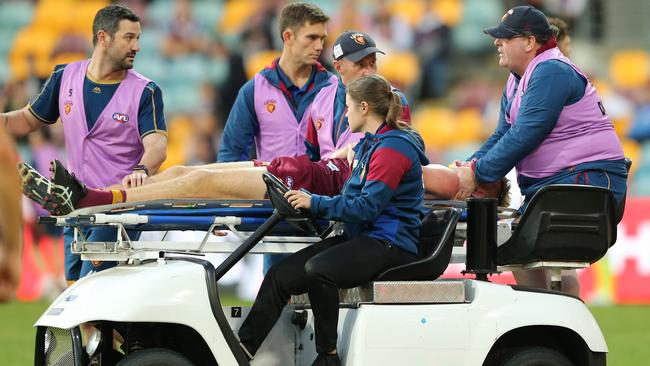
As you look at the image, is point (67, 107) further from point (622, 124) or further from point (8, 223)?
point (622, 124)

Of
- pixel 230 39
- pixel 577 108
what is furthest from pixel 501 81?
pixel 577 108

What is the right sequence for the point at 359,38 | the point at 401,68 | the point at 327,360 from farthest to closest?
1. the point at 401,68
2. the point at 359,38
3. the point at 327,360

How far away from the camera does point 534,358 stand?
616cm

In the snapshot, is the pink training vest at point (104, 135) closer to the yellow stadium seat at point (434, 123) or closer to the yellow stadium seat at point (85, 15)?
the yellow stadium seat at point (434, 123)

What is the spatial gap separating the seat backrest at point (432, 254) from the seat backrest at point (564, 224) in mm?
382

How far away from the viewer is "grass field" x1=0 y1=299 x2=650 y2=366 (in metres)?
9.78

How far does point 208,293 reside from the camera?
18.9 ft

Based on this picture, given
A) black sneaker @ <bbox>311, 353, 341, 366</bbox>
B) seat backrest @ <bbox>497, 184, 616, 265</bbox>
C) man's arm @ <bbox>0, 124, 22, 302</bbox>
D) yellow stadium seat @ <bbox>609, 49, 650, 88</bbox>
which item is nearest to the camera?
man's arm @ <bbox>0, 124, 22, 302</bbox>

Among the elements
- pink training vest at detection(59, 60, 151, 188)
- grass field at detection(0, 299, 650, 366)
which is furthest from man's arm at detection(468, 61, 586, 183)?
grass field at detection(0, 299, 650, 366)

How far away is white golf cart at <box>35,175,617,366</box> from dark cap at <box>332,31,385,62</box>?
56.2 inches

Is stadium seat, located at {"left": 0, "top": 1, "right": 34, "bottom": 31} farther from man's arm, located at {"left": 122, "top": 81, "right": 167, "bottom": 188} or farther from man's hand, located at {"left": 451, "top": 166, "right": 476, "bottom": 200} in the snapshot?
man's hand, located at {"left": 451, "top": 166, "right": 476, "bottom": 200}

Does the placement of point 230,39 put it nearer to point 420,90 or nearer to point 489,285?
point 420,90

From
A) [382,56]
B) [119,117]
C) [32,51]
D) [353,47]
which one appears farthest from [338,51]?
[32,51]

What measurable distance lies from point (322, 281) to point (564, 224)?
50.8 inches
